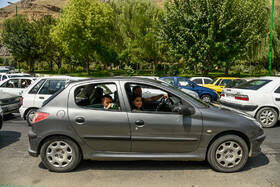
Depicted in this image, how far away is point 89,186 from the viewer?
3336 millimetres

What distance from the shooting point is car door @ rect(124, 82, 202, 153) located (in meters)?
3.64

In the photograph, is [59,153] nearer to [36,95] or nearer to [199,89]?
[36,95]

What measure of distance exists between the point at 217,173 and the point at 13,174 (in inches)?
132

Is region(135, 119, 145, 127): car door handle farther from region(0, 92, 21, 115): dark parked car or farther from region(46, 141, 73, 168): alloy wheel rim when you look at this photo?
region(0, 92, 21, 115): dark parked car

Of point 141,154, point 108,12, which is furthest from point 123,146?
point 108,12

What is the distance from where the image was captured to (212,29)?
56.0 feet

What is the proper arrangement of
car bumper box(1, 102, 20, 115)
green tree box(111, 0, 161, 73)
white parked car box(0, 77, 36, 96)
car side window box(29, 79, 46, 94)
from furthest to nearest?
1. green tree box(111, 0, 161, 73)
2. white parked car box(0, 77, 36, 96)
3. car bumper box(1, 102, 20, 115)
4. car side window box(29, 79, 46, 94)

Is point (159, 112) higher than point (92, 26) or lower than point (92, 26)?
lower

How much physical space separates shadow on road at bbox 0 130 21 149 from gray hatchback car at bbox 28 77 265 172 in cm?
219

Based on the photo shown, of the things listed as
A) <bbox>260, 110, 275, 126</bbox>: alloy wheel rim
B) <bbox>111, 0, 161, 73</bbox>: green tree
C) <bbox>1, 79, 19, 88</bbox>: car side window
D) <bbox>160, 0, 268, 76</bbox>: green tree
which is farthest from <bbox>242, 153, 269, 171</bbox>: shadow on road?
<bbox>111, 0, 161, 73</bbox>: green tree

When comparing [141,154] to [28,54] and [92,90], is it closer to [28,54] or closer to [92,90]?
[92,90]

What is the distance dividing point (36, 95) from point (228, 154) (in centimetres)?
566

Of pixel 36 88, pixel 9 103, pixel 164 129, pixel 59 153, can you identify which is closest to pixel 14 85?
pixel 9 103

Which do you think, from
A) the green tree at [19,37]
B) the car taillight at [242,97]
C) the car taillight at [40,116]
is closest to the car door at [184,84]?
the car taillight at [242,97]
